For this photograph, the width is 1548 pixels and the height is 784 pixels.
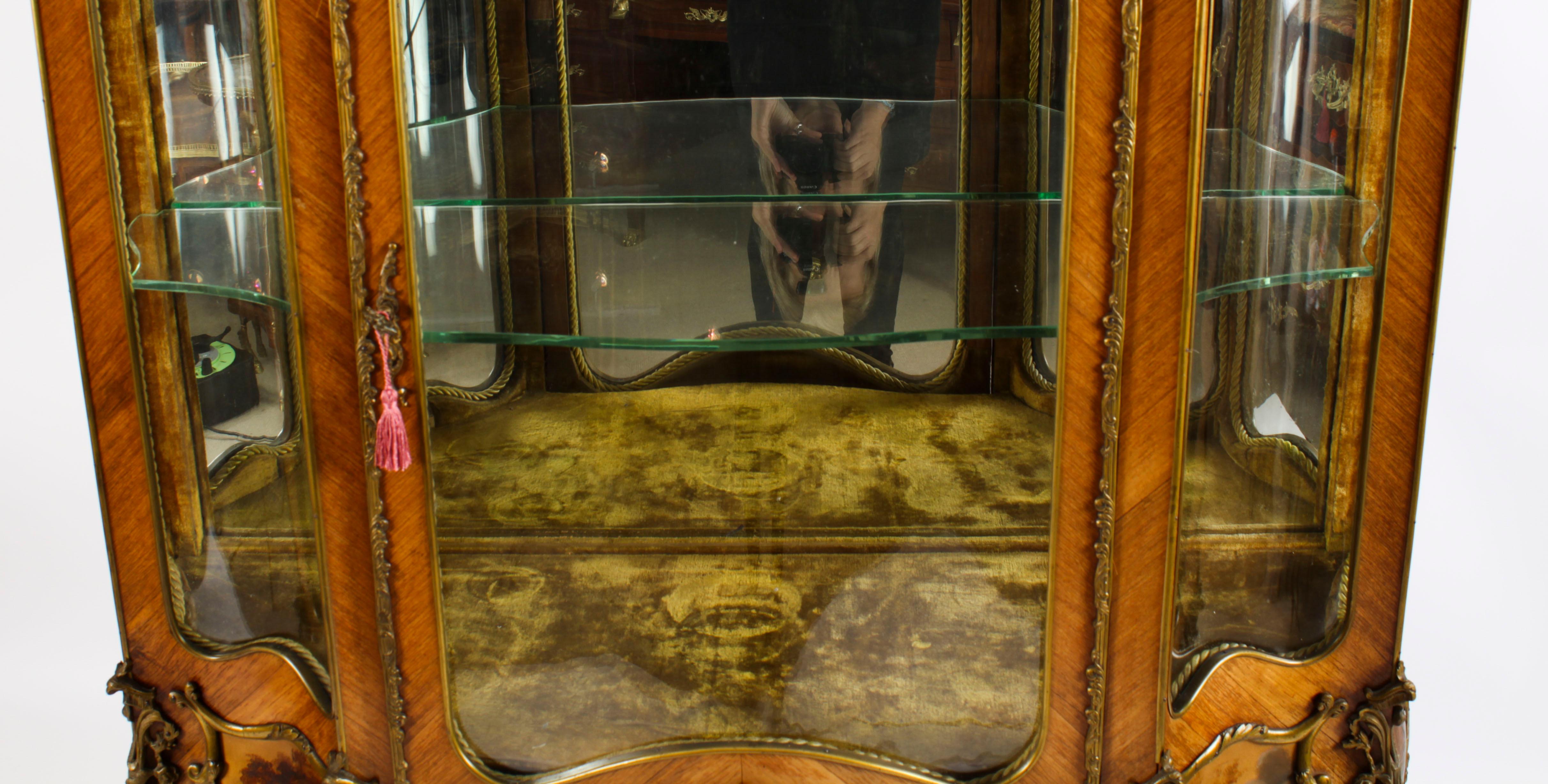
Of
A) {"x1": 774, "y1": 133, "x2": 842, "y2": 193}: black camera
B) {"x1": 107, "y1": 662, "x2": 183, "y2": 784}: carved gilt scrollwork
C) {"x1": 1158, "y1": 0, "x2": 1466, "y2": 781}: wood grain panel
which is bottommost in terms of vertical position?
{"x1": 107, "y1": 662, "x2": 183, "y2": 784}: carved gilt scrollwork

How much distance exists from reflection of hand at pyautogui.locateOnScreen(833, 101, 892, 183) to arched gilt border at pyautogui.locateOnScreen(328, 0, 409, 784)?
454 mm

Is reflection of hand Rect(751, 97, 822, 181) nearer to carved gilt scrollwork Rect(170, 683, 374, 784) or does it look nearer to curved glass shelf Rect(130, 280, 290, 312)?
curved glass shelf Rect(130, 280, 290, 312)

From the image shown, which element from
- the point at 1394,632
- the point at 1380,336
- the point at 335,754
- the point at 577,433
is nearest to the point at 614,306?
the point at 577,433

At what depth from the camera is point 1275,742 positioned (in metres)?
0.99

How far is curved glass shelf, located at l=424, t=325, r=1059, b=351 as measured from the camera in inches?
34.6

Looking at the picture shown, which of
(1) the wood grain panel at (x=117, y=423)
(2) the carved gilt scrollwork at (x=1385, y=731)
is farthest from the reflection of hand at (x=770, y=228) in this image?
(2) the carved gilt scrollwork at (x=1385, y=731)

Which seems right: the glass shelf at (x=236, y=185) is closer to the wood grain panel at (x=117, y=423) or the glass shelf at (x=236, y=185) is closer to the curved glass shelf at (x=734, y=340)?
the wood grain panel at (x=117, y=423)

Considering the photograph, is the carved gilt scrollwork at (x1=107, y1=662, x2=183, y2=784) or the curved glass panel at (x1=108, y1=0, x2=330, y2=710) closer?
the curved glass panel at (x1=108, y1=0, x2=330, y2=710)

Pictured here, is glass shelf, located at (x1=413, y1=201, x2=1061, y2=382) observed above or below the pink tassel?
above

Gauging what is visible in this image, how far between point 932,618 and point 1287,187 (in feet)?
1.48

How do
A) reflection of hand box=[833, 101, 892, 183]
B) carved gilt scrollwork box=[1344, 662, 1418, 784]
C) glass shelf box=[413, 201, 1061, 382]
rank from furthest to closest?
reflection of hand box=[833, 101, 892, 183] < carved gilt scrollwork box=[1344, 662, 1418, 784] < glass shelf box=[413, 201, 1061, 382]

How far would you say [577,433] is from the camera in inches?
43.4

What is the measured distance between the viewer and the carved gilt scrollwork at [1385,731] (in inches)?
39.1

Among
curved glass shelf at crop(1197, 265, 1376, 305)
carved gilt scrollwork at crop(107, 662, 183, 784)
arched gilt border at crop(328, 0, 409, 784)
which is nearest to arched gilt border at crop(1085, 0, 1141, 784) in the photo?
curved glass shelf at crop(1197, 265, 1376, 305)
